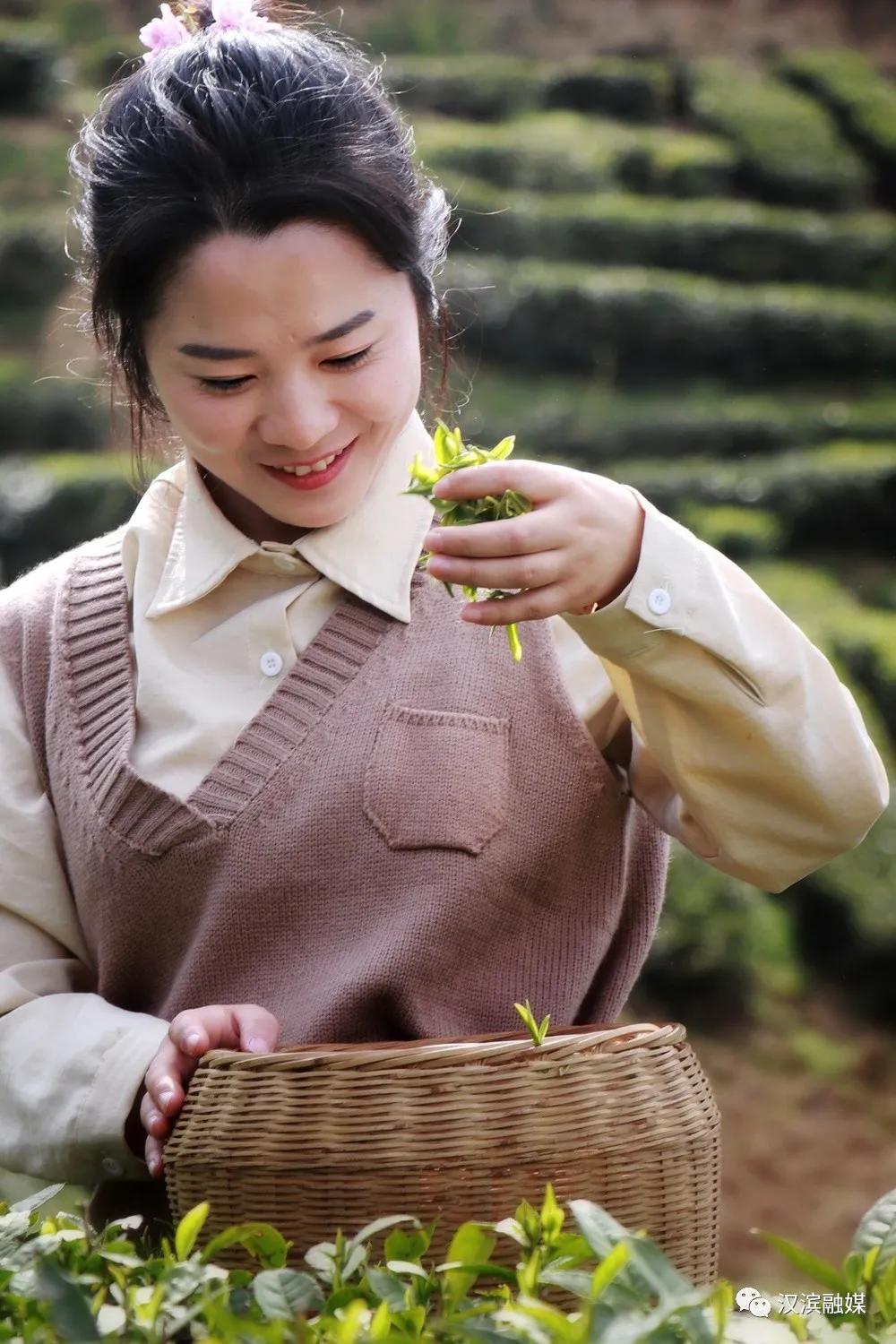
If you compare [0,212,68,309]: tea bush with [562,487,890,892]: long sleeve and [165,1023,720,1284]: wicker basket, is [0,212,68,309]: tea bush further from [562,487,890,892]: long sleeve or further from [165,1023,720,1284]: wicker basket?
[165,1023,720,1284]: wicker basket

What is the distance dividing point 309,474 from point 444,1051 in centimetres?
51

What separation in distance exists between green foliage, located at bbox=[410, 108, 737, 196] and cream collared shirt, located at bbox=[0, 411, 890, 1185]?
6.10 meters

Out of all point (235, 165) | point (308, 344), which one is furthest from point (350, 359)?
point (235, 165)

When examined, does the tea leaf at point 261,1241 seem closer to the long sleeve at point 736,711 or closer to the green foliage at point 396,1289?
the green foliage at point 396,1289

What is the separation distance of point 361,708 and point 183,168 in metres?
0.45

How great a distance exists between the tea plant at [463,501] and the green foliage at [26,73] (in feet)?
24.2

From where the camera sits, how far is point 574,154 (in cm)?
766

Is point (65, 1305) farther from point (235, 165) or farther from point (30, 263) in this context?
point (30, 263)

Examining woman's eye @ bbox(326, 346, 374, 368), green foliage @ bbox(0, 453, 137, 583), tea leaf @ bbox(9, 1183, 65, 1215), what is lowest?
green foliage @ bbox(0, 453, 137, 583)

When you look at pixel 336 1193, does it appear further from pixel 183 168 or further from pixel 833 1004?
pixel 833 1004

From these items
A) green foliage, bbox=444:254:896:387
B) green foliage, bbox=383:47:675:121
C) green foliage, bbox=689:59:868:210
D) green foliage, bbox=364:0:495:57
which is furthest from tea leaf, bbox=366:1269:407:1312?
green foliage, bbox=364:0:495:57

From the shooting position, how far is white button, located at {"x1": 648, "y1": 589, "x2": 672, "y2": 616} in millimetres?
1229

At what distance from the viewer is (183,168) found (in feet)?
4.56

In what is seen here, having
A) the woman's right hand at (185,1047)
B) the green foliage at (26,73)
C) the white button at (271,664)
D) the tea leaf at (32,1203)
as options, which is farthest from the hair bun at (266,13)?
the green foliage at (26,73)
